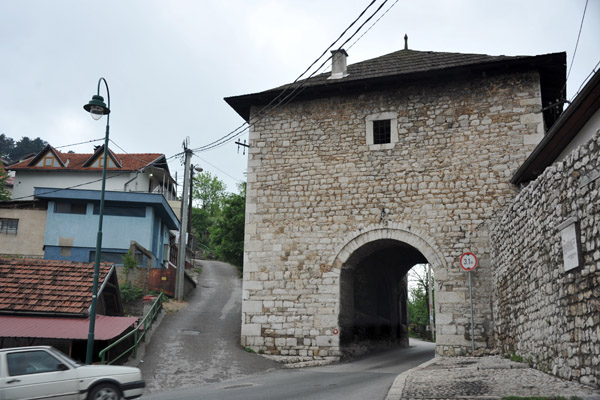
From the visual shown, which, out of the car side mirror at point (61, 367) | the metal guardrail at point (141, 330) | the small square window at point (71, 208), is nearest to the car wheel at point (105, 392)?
the car side mirror at point (61, 367)

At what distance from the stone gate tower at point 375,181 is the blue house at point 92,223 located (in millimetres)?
11341

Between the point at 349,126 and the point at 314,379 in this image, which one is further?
the point at 349,126

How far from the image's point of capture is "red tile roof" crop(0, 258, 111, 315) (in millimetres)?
11977

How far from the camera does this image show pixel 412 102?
46.9ft

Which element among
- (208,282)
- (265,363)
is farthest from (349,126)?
(208,282)

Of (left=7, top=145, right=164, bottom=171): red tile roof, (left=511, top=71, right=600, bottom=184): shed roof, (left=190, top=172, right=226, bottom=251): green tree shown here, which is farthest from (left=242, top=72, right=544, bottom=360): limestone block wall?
(left=190, top=172, right=226, bottom=251): green tree

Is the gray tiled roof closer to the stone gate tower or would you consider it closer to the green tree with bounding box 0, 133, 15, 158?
the stone gate tower

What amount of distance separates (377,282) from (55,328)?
10.7 m

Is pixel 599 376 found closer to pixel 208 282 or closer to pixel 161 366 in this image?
pixel 161 366

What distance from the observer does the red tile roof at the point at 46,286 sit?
39.3 ft

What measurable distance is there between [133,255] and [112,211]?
18.8ft

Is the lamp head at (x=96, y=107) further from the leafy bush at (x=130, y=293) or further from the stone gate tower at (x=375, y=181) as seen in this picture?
the leafy bush at (x=130, y=293)

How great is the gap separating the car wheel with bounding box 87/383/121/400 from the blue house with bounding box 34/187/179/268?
1744cm

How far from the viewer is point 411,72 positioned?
13812 millimetres
